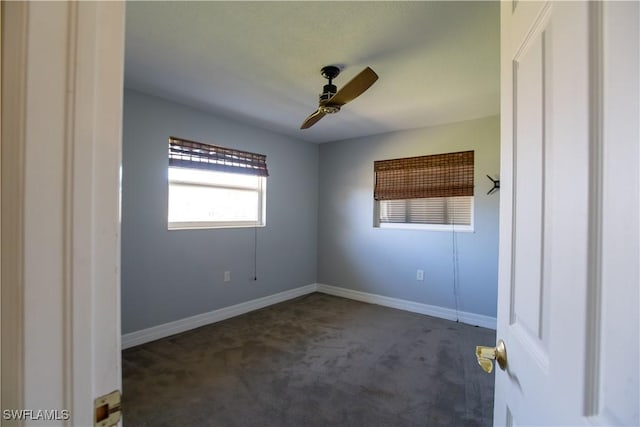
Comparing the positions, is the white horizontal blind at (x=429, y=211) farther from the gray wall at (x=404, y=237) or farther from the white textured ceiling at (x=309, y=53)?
the white textured ceiling at (x=309, y=53)

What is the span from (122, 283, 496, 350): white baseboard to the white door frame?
280 cm

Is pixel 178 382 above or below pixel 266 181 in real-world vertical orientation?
below

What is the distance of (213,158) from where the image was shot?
11.2 ft

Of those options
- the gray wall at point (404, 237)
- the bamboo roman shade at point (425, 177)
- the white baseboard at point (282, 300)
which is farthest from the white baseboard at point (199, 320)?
the bamboo roman shade at point (425, 177)

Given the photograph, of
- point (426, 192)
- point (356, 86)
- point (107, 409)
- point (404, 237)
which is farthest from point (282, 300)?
point (107, 409)

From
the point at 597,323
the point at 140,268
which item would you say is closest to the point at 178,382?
the point at 140,268

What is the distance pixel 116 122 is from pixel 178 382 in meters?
2.32

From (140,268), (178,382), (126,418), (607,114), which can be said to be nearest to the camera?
(607,114)

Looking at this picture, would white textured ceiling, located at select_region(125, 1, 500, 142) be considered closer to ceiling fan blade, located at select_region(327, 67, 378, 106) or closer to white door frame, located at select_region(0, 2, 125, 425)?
ceiling fan blade, located at select_region(327, 67, 378, 106)

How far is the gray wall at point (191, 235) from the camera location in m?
2.81

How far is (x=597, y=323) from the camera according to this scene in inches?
17.2

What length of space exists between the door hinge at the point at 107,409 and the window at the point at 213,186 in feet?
9.29

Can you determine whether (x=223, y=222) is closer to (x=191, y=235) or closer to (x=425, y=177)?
(x=191, y=235)

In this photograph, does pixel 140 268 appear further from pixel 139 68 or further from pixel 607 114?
pixel 607 114
